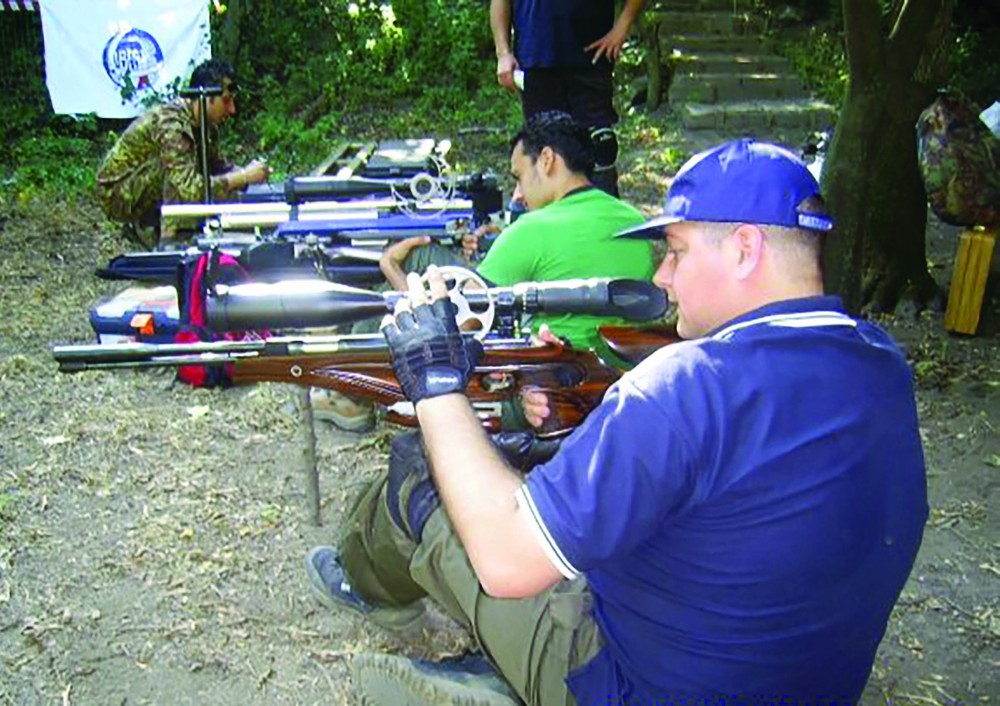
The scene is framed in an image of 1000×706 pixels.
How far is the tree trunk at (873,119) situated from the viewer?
5410 mm

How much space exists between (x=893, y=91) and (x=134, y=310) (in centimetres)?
418

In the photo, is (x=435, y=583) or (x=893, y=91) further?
(x=893, y=91)

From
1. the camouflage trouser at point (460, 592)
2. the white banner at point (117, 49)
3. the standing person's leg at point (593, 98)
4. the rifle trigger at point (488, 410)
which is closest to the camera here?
the camouflage trouser at point (460, 592)

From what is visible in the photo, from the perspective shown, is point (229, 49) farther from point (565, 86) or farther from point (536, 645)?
point (536, 645)

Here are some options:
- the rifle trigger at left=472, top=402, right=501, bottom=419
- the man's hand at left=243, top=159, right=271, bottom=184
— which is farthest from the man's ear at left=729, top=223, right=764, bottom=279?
the man's hand at left=243, top=159, right=271, bottom=184

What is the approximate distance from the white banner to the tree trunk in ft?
25.8

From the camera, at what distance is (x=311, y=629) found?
3363mm

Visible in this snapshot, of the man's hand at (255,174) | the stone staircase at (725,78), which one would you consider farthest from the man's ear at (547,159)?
the stone staircase at (725,78)

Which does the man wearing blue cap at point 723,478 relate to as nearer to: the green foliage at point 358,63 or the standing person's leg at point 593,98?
the standing person's leg at point 593,98

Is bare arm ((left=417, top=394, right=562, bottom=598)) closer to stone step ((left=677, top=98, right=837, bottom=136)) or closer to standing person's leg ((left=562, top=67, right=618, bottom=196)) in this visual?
standing person's leg ((left=562, top=67, right=618, bottom=196))

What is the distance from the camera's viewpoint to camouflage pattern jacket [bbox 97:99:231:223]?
5.94 meters

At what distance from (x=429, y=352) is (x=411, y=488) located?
70cm

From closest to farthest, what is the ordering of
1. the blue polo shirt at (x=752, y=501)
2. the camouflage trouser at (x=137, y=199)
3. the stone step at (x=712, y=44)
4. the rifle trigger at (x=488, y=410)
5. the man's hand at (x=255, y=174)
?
the blue polo shirt at (x=752, y=501) → the rifle trigger at (x=488, y=410) → the man's hand at (x=255, y=174) → the camouflage trouser at (x=137, y=199) → the stone step at (x=712, y=44)

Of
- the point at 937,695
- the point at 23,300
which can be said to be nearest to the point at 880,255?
the point at 937,695
